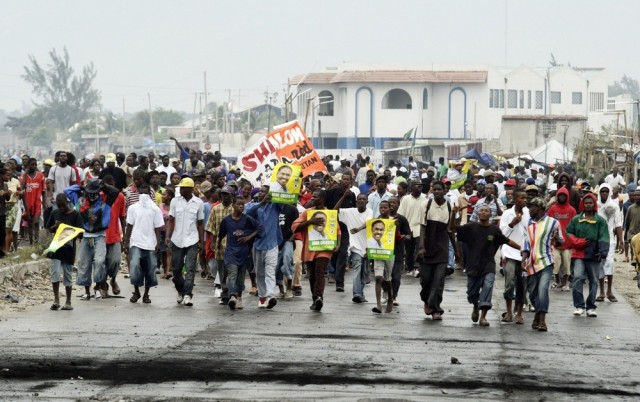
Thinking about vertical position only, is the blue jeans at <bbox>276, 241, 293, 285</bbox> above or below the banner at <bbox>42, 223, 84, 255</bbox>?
below

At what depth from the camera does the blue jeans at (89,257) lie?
17.8m

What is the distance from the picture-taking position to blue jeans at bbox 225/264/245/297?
56.1 feet

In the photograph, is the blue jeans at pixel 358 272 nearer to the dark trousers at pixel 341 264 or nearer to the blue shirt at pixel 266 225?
the blue shirt at pixel 266 225

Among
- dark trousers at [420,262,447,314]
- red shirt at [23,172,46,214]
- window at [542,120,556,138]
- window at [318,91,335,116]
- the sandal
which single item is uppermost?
window at [318,91,335,116]

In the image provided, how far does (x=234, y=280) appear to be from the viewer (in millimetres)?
17125

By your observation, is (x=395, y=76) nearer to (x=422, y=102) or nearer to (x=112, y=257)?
(x=422, y=102)

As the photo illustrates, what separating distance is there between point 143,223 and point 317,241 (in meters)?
2.25

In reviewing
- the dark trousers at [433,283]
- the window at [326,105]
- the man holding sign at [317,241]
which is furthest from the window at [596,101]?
the dark trousers at [433,283]

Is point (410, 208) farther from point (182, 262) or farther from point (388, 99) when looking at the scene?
point (388, 99)

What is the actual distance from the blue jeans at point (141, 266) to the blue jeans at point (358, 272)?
8.47ft

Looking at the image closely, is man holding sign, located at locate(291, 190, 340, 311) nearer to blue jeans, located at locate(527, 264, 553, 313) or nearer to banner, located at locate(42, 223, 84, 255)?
blue jeans, located at locate(527, 264, 553, 313)

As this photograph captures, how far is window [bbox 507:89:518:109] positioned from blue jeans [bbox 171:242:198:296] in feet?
281

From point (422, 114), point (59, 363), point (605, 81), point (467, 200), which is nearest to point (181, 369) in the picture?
point (59, 363)

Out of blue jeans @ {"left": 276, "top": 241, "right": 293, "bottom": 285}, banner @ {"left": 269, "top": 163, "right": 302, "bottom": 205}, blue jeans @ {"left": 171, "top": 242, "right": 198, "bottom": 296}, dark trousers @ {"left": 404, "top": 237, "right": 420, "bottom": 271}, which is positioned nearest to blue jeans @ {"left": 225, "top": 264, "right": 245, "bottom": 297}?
blue jeans @ {"left": 171, "top": 242, "right": 198, "bottom": 296}
